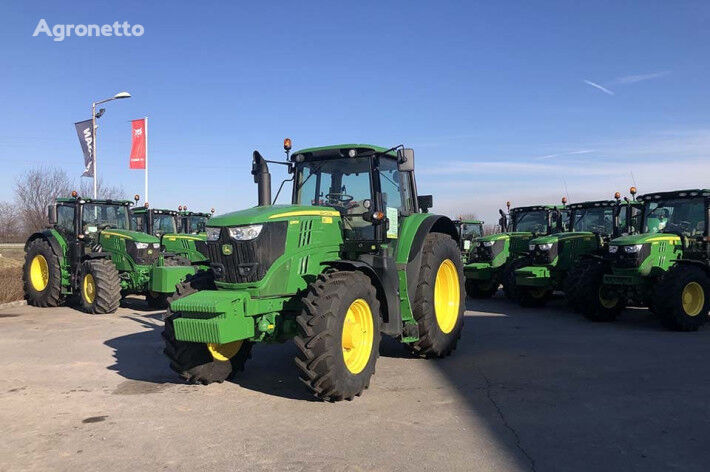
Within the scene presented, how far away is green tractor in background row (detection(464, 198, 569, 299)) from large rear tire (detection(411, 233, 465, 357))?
6.00 m

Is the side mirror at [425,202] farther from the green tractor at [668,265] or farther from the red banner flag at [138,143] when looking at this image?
the red banner flag at [138,143]

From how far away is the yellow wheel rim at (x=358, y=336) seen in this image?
570cm

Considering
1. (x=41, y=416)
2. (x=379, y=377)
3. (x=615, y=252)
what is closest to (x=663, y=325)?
(x=615, y=252)

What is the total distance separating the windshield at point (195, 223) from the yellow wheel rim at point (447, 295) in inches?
457

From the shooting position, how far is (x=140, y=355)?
25.8ft

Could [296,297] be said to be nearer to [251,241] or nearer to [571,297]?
[251,241]

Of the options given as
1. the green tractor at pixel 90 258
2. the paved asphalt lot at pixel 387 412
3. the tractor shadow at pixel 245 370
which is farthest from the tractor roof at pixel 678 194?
the green tractor at pixel 90 258

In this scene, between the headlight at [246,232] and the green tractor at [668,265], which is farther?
the green tractor at [668,265]

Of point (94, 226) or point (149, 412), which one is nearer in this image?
point (149, 412)

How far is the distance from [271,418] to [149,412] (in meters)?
1.16

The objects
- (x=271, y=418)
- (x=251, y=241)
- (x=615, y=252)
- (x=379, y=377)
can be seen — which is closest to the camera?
(x=271, y=418)

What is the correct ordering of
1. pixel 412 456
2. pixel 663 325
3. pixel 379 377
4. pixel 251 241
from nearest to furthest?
1. pixel 412 456
2. pixel 251 241
3. pixel 379 377
4. pixel 663 325

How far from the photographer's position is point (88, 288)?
12117mm

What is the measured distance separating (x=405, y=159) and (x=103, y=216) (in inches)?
381
